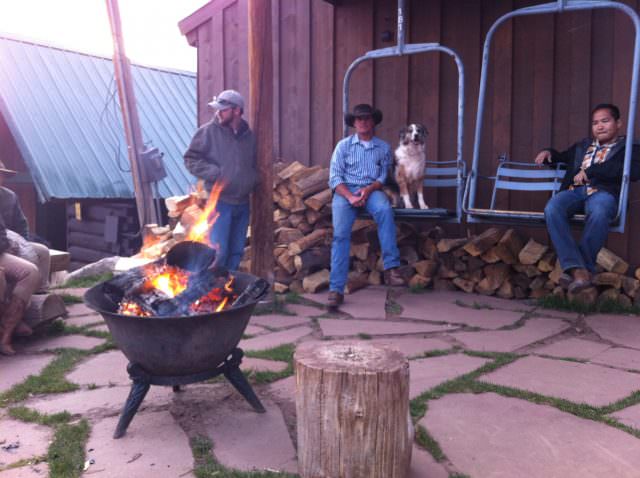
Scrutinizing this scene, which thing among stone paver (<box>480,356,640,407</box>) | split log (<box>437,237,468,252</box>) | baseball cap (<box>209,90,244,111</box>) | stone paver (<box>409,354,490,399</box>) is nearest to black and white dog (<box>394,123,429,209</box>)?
split log (<box>437,237,468,252</box>)

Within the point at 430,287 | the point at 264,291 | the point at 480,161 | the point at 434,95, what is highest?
the point at 434,95

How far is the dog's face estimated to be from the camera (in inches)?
216

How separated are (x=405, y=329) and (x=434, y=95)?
8.87 ft

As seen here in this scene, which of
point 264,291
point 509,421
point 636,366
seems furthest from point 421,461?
point 636,366

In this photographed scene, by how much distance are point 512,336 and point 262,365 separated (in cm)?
175

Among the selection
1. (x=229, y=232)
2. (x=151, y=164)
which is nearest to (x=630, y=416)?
Result: (x=229, y=232)

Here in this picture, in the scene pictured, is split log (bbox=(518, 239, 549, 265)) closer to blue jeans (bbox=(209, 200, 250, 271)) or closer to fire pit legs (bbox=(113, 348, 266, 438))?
blue jeans (bbox=(209, 200, 250, 271))

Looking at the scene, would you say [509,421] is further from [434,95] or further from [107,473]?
[434,95]

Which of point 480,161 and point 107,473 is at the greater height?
point 480,161

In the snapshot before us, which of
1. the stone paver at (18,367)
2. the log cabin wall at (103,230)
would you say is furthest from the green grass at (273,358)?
the log cabin wall at (103,230)

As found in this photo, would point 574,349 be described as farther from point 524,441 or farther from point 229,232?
point 229,232

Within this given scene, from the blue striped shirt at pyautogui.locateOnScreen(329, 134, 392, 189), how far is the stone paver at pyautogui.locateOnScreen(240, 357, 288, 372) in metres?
2.12

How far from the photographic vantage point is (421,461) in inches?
92.5

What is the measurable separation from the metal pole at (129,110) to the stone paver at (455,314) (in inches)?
187
